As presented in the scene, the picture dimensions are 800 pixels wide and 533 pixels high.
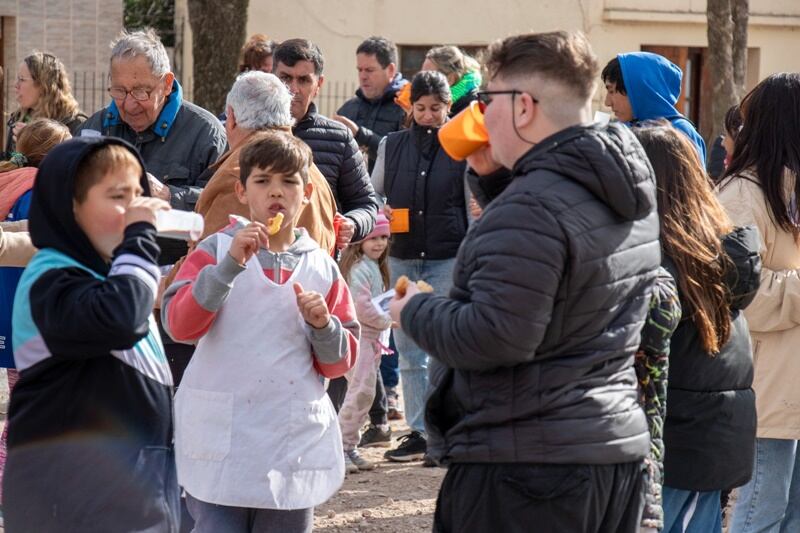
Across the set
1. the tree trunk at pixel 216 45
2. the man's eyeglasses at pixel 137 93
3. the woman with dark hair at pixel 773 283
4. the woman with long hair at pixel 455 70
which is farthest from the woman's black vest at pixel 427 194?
the tree trunk at pixel 216 45

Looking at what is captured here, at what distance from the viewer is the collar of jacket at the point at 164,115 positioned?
5.76 metres

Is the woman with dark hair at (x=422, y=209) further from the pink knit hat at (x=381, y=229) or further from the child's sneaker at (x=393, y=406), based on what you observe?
the child's sneaker at (x=393, y=406)

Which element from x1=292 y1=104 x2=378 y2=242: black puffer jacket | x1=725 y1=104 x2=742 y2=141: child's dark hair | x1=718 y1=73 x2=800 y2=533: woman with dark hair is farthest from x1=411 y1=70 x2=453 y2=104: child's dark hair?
x1=718 y1=73 x2=800 y2=533: woman with dark hair

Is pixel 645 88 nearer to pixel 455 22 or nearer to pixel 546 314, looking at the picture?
pixel 546 314

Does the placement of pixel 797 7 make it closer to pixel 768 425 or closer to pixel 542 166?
pixel 768 425

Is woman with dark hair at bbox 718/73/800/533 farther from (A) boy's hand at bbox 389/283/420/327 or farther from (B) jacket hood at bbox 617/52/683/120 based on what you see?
(A) boy's hand at bbox 389/283/420/327

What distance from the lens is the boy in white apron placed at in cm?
407

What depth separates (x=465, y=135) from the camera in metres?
3.49

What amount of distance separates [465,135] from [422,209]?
4.25 m

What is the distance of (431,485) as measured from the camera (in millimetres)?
7070

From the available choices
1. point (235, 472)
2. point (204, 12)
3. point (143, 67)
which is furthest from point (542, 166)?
point (204, 12)

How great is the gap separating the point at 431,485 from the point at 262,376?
3.11 m

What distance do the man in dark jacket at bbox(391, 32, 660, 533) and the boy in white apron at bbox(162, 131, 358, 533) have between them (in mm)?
856

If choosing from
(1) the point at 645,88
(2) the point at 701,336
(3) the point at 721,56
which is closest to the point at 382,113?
(1) the point at 645,88
